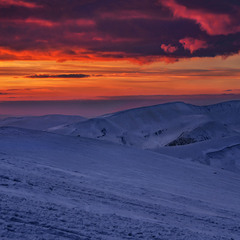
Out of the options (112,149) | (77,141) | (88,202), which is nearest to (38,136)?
(77,141)

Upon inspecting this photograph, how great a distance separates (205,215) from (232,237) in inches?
46.3

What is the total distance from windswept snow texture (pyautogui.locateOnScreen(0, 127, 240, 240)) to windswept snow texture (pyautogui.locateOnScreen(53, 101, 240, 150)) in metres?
36.4

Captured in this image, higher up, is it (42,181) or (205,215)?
(42,181)

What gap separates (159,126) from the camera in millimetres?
71312

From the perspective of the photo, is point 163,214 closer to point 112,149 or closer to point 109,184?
point 109,184

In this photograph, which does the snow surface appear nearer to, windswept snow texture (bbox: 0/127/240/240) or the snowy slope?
windswept snow texture (bbox: 0/127/240/240)

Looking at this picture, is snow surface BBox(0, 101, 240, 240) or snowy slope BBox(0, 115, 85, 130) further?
snowy slope BBox(0, 115, 85, 130)

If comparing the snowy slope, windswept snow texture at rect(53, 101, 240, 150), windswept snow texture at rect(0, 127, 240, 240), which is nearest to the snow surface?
windswept snow texture at rect(0, 127, 240, 240)

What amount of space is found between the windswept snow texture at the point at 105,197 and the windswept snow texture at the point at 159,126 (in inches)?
1431

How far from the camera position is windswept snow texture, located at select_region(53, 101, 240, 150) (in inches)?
2180

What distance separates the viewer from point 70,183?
278 inches

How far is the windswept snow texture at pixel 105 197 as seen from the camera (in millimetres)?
4578

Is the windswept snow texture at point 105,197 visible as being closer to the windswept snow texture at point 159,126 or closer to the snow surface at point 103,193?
the snow surface at point 103,193

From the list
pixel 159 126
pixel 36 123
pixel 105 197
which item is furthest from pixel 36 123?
pixel 105 197
